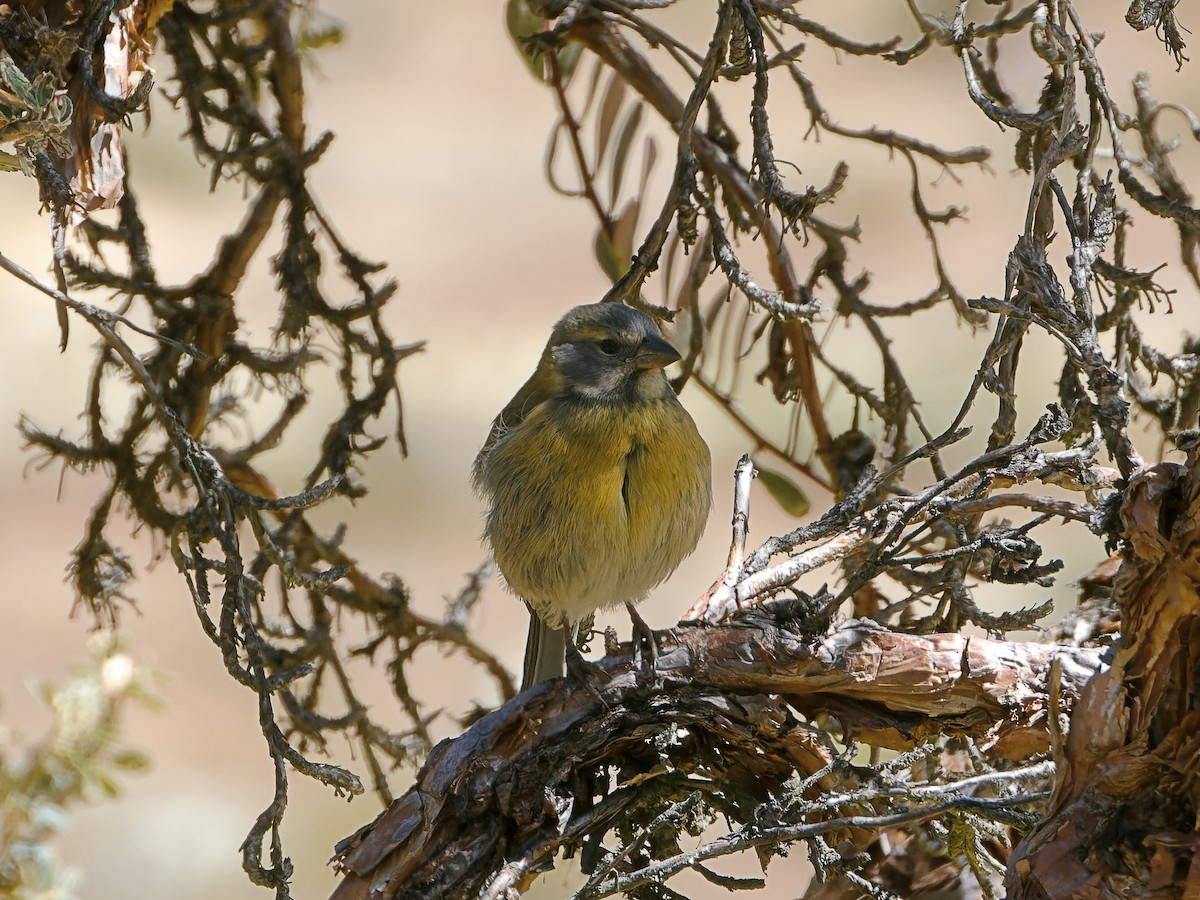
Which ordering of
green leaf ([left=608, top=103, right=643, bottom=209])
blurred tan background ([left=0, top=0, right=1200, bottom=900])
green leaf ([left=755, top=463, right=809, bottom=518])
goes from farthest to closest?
1. blurred tan background ([left=0, top=0, right=1200, bottom=900])
2. green leaf ([left=608, top=103, right=643, bottom=209])
3. green leaf ([left=755, top=463, right=809, bottom=518])

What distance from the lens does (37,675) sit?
26.7ft

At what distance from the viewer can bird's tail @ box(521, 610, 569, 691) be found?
3889mm

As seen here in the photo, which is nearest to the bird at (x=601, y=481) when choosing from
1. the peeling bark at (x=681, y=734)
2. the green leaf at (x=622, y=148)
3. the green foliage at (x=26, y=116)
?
the green leaf at (x=622, y=148)

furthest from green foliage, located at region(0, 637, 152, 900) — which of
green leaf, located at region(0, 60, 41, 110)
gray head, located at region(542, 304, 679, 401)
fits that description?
green leaf, located at region(0, 60, 41, 110)

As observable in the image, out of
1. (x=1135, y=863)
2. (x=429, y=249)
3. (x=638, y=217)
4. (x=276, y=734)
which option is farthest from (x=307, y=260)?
(x=429, y=249)

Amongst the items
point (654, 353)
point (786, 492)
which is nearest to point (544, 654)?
point (786, 492)

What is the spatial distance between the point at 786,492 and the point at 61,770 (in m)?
2.24

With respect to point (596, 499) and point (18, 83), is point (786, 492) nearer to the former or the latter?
point (596, 499)

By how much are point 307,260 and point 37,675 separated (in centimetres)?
544

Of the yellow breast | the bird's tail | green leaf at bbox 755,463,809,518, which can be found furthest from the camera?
the bird's tail

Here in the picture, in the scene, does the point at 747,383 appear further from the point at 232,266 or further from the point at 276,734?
the point at 276,734

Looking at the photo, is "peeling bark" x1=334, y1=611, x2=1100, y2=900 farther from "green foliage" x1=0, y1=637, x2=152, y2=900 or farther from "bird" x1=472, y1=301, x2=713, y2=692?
"green foliage" x1=0, y1=637, x2=152, y2=900

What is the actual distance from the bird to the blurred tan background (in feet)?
11.7

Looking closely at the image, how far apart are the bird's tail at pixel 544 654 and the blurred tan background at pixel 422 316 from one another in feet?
10.4
